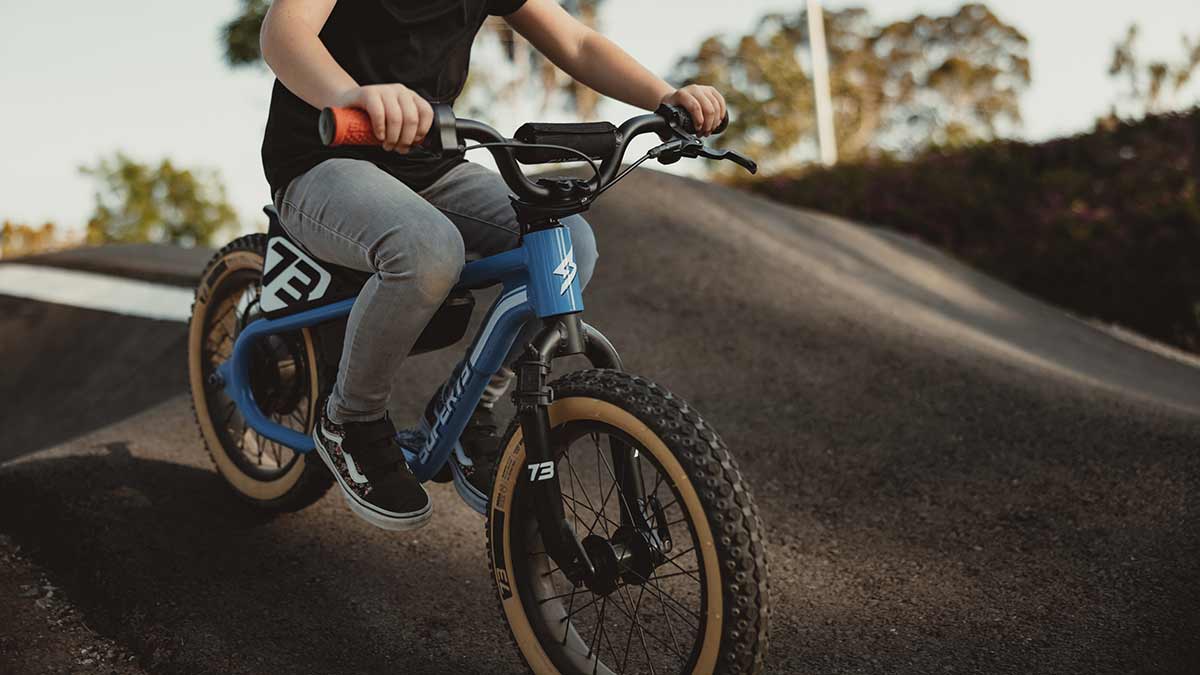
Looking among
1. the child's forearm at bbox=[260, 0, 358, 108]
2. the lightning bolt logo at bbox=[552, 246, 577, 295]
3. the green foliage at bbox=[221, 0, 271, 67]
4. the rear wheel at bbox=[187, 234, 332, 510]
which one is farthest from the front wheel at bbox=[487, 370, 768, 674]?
the green foliage at bbox=[221, 0, 271, 67]

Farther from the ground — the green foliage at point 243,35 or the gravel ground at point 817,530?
the green foliage at point 243,35

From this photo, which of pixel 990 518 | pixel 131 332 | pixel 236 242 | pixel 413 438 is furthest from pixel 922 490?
pixel 131 332

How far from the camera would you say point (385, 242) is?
242cm

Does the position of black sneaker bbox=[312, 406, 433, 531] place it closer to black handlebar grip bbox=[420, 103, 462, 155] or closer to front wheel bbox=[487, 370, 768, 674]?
front wheel bbox=[487, 370, 768, 674]

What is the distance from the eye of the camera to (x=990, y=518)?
372cm

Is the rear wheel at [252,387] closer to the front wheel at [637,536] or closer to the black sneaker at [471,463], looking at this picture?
the black sneaker at [471,463]

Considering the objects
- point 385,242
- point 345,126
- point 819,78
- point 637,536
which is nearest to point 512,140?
point 345,126

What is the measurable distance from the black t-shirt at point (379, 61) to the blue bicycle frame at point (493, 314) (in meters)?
0.43

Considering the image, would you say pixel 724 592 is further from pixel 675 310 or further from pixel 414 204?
pixel 675 310

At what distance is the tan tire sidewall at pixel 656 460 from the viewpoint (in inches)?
81.6

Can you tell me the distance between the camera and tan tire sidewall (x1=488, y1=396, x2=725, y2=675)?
2072mm

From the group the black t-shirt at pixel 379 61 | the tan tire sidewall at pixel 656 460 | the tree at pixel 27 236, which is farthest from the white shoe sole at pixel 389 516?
the tree at pixel 27 236

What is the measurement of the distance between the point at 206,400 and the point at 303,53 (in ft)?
6.65

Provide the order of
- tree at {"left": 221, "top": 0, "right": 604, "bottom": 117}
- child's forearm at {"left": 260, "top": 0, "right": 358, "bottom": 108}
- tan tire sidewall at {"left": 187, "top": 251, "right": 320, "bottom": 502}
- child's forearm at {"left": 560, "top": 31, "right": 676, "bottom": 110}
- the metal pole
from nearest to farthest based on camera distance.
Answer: child's forearm at {"left": 260, "top": 0, "right": 358, "bottom": 108} → child's forearm at {"left": 560, "top": 31, "right": 676, "bottom": 110} → tan tire sidewall at {"left": 187, "top": 251, "right": 320, "bottom": 502} → the metal pole → tree at {"left": 221, "top": 0, "right": 604, "bottom": 117}
